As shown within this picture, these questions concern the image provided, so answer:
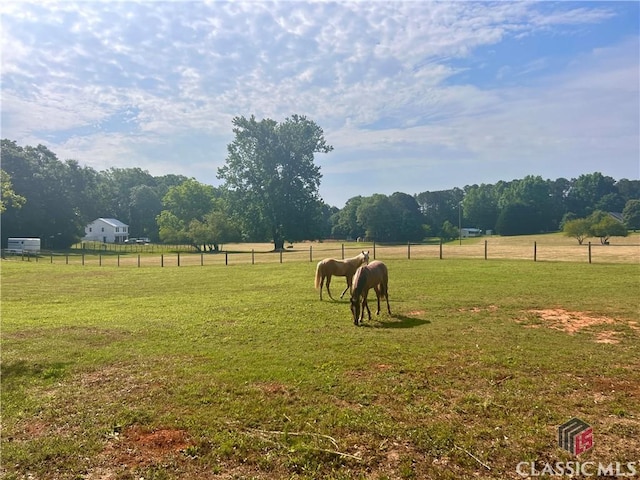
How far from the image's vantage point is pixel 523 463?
365 centimetres

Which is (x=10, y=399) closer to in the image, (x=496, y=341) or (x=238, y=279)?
(x=496, y=341)

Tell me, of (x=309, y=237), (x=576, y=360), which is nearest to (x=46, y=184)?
(x=309, y=237)

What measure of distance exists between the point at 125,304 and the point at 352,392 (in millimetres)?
10000

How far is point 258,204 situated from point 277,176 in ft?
15.6

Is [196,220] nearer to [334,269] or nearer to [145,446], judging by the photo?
[334,269]

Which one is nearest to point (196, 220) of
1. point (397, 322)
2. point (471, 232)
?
point (397, 322)

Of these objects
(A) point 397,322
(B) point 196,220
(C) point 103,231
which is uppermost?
(B) point 196,220

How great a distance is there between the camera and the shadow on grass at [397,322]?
911 cm

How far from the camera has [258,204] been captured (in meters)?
53.3

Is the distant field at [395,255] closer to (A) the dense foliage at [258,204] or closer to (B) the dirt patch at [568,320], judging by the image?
(A) the dense foliage at [258,204]

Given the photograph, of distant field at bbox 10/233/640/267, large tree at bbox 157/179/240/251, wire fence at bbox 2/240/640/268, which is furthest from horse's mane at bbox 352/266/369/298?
large tree at bbox 157/179/240/251

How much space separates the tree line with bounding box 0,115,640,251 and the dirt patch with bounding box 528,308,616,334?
4424 centimetres

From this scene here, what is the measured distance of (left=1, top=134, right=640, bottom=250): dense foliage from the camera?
54.3 metres

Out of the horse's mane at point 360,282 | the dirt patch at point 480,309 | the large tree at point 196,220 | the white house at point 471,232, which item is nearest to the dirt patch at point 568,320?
the dirt patch at point 480,309
